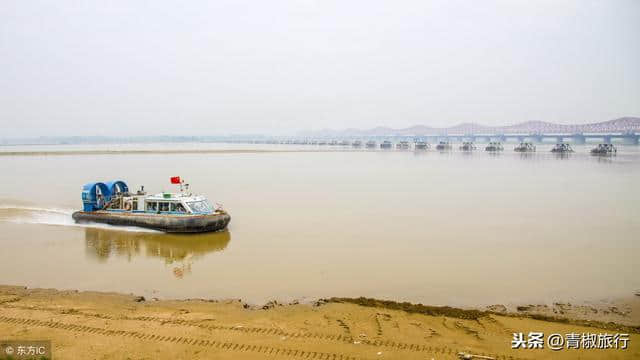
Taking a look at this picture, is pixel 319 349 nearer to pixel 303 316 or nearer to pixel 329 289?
pixel 303 316

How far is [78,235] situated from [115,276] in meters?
6.35

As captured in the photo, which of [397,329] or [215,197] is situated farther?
[215,197]

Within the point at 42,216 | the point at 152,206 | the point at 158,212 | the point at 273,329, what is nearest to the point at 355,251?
the point at 273,329

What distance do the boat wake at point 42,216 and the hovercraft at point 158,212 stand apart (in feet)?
0.69

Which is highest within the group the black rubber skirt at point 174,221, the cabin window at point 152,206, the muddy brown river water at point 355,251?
the cabin window at point 152,206

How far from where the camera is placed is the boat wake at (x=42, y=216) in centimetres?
1848

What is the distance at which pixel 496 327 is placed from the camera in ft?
27.0

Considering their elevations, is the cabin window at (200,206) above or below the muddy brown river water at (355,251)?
above

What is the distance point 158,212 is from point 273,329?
10852 millimetres

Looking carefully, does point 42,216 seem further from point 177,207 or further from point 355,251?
point 355,251

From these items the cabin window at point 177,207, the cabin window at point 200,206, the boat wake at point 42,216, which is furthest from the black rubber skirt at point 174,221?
the cabin window at point 200,206

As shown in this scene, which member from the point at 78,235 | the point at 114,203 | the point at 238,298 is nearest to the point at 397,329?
the point at 238,298

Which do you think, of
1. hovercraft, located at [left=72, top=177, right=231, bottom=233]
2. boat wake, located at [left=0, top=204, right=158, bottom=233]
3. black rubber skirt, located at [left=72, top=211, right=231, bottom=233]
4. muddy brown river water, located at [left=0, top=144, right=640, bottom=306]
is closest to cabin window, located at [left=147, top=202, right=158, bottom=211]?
hovercraft, located at [left=72, top=177, right=231, bottom=233]

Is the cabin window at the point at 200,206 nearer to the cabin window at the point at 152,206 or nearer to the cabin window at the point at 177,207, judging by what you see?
the cabin window at the point at 177,207
